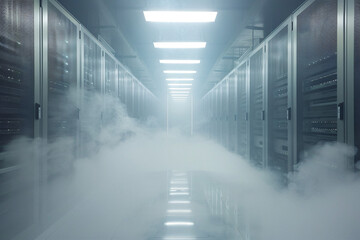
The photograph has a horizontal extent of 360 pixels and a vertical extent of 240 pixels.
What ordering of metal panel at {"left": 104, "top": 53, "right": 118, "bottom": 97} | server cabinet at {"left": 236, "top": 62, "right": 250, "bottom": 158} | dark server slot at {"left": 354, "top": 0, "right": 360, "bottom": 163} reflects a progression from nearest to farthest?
dark server slot at {"left": 354, "top": 0, "right": 360, "bottom": 163}, metal panel at {"left": 104, "top": 53, "right": 118, "bottom": 97}, server cabinet at {"left": 236, "top": 62, "right": 250, "bottom": 158}

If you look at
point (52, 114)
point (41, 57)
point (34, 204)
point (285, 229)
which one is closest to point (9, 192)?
point (34, 204)

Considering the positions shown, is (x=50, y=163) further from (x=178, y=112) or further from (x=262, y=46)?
(x=178, y=112)

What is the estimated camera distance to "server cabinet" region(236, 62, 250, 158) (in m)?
4.51

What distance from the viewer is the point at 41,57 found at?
6.85 feet

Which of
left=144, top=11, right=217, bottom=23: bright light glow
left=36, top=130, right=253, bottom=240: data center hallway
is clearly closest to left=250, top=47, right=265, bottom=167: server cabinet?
left=36, top=130, right=253, bottom=240: data center hallway

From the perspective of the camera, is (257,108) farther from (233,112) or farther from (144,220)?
(144,220)

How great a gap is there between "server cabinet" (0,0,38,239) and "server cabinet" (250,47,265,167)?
8.61 feet

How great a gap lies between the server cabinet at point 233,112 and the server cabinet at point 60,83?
3.32 m

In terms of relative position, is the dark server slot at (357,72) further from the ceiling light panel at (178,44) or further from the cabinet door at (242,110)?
the ceiling light panel at (178,44)

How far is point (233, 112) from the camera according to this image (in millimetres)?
5754

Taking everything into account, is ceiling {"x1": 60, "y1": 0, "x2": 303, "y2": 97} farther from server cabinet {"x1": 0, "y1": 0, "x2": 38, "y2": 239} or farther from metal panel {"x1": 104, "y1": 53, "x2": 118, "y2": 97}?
server cabinet {"x1": 0, "y1": 0, "x2": 38, "y2": 239}

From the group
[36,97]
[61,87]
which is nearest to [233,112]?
[61,87]

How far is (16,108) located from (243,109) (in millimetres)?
3708

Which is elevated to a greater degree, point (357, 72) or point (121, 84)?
point (121, 84)
